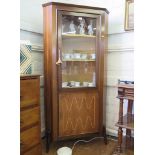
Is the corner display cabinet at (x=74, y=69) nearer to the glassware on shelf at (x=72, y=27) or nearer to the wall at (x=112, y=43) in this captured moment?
the glassware on shelf at (x=72, y=27)

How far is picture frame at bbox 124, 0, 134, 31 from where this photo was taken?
210cm

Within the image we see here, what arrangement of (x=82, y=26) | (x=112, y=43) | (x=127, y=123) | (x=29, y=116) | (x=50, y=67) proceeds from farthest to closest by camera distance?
(x=112, y=43), (x=82, y=26), (x=50, y=67), (x=127, y=123), (x=29, y=116)

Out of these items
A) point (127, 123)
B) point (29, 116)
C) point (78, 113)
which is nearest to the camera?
point (29, 116)

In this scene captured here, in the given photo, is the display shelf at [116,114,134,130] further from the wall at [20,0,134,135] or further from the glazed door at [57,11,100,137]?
the wall at [20,0,134,135]

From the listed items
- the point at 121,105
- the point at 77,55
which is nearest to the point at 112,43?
the point at 77,55

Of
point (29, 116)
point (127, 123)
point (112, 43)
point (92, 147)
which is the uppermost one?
point (112, 43)

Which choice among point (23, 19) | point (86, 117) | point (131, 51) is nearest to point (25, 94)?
point (86, 117)

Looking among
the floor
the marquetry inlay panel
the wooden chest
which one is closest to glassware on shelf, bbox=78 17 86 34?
the marquetry inlay panel

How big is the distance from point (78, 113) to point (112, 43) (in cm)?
96

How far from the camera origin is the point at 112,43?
232cm

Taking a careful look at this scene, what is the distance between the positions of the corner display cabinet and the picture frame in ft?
0.82

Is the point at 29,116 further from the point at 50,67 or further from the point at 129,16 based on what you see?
the point at 129,16
